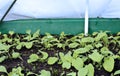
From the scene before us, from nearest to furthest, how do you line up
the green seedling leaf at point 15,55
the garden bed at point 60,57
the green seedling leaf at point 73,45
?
1. the garden bed at point 60,57
2. the green seedling leaf at point 15,55
3. the green seedling leaf at point 73,45

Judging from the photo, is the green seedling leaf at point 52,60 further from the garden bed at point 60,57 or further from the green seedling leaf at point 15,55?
the green seedling leaf at point 15,55

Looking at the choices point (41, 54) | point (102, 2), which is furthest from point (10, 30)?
point (102, 2)

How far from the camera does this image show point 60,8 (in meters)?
3.01

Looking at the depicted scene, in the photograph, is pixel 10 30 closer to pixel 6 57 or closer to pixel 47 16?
pixel 47 16

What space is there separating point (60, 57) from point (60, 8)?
2.86ft

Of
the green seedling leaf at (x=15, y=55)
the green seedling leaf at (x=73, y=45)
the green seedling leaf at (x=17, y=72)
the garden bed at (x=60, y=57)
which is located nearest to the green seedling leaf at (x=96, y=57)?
the garden bed at (x=60, y=57)

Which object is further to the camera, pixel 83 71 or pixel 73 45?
pixel 73 45

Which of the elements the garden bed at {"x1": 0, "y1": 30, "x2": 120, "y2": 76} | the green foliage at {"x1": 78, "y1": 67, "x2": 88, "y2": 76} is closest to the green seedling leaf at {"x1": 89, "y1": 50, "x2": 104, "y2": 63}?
the garden bed at {"x1": 0, "y1": 30, "x2": 120, "y2": 76}

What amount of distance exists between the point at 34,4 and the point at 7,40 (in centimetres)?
48

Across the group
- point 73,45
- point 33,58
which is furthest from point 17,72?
point 73,45

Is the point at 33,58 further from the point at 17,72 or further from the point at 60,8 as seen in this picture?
the point at 60,8

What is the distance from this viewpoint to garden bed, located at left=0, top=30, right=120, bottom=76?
204cm

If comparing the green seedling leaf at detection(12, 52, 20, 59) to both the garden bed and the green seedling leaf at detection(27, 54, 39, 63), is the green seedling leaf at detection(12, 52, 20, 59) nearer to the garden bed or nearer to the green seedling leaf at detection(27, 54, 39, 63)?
the garden bed

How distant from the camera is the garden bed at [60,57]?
6.71ft
